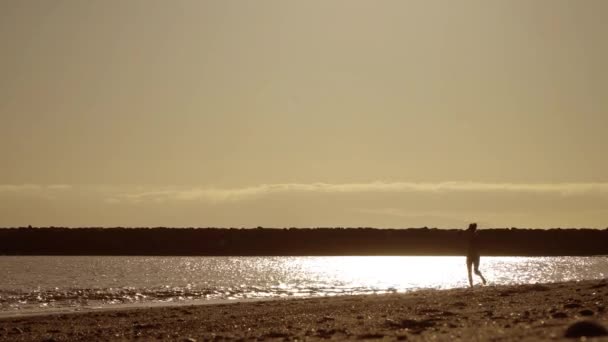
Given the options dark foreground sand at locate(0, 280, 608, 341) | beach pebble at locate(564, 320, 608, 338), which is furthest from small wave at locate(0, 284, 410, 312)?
beach pebble at locate(564, 320, 608, 338)

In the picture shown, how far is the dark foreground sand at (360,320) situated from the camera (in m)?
17.9

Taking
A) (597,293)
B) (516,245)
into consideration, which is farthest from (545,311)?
(516,245)

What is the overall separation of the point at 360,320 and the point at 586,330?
9.23 m

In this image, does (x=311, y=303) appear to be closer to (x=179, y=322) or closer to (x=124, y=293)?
(x=179, y=322)

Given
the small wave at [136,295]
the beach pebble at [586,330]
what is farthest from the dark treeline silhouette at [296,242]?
the beach pebble at [586,330]

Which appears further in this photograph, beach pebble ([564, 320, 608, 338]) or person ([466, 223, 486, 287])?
person ([466, 223, 486, 287])

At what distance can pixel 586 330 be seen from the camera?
14094mm

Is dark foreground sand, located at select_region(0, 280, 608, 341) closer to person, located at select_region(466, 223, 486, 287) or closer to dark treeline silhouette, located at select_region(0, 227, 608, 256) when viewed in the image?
person, located at select_region(466, 223, 486, 287)

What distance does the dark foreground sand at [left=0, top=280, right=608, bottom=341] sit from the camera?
703 inches

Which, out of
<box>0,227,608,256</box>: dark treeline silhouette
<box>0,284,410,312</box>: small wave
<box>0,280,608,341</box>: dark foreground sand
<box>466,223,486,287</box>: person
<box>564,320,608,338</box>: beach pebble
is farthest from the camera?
<box>0,227,608,256</box>: dark treeline silhouette

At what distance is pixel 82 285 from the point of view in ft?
174

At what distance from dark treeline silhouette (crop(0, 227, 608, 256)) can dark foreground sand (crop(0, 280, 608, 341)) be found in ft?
363

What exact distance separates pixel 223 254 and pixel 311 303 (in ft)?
389

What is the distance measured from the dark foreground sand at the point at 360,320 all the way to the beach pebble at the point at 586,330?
27 cm
